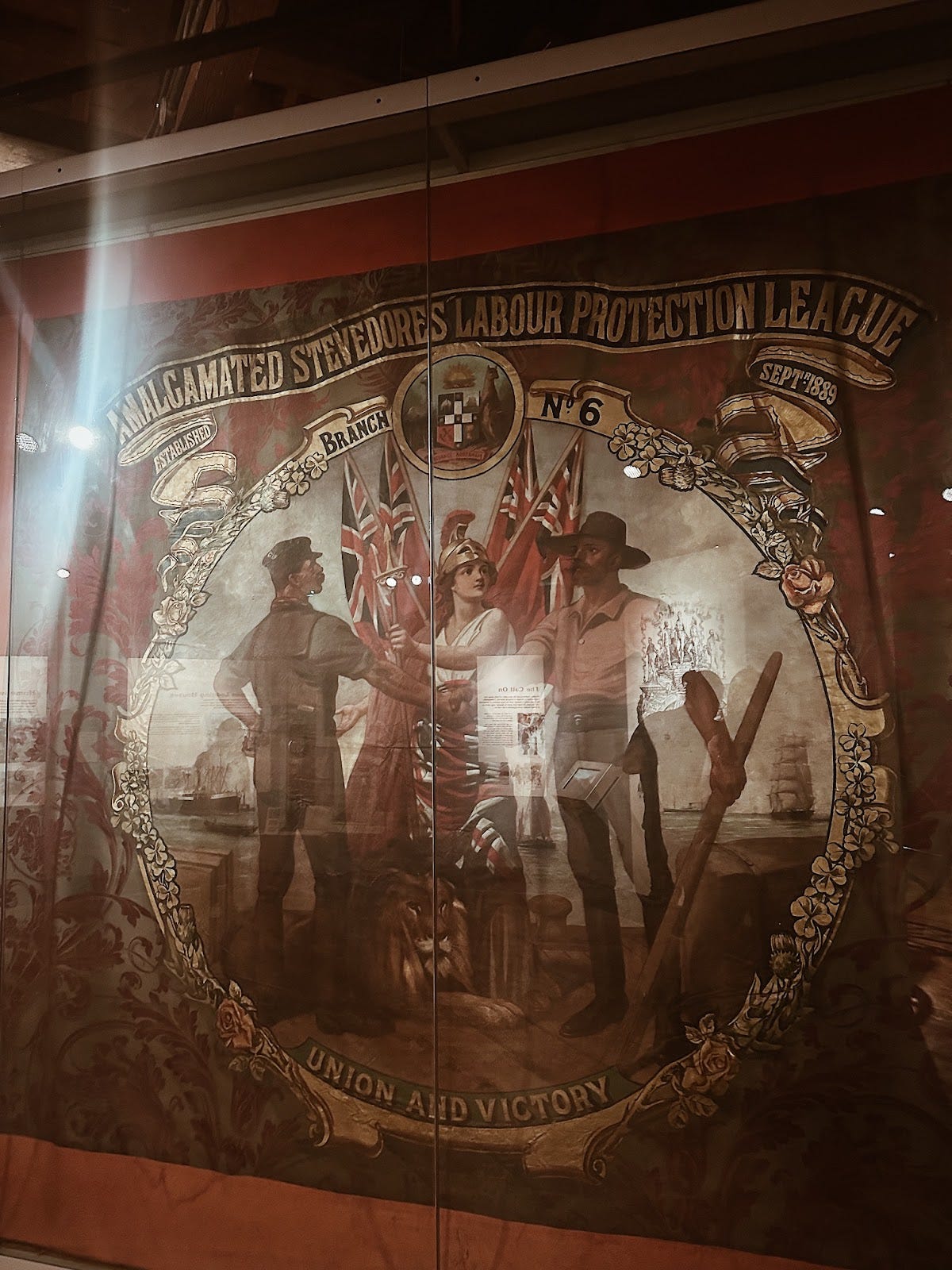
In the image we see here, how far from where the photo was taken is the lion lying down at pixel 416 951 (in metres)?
1.65

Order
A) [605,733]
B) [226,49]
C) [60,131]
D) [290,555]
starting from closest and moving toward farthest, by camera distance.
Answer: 1. [605,733]
2. [290,555]
3. [226,49]
4. [60,131]

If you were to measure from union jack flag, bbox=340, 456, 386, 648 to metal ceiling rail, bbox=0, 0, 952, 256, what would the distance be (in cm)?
A: 61

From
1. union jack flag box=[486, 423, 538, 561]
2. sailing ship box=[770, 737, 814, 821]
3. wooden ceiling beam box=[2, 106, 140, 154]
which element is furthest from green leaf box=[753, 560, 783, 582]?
wooden ceiling beam box=[2, 106, 140, 154]

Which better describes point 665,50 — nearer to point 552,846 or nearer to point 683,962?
point 552,846

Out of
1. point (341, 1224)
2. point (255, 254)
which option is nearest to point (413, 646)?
point (255, 254)

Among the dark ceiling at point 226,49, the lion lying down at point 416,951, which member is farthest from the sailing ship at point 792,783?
the dark ceiling at point 226,49

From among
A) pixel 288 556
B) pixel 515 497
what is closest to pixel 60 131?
pixel 288 556

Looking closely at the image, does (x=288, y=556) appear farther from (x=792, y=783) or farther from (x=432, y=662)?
(x=792, y=783)

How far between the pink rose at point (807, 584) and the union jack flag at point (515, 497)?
454 millimetres

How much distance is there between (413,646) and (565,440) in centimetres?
46

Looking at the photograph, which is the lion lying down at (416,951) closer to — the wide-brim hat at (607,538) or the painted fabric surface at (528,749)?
the painted fabric surface at (528,749)

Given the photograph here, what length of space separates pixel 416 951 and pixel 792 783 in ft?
2.31

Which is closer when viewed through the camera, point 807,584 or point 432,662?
point 807,584

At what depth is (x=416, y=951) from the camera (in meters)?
1.68
